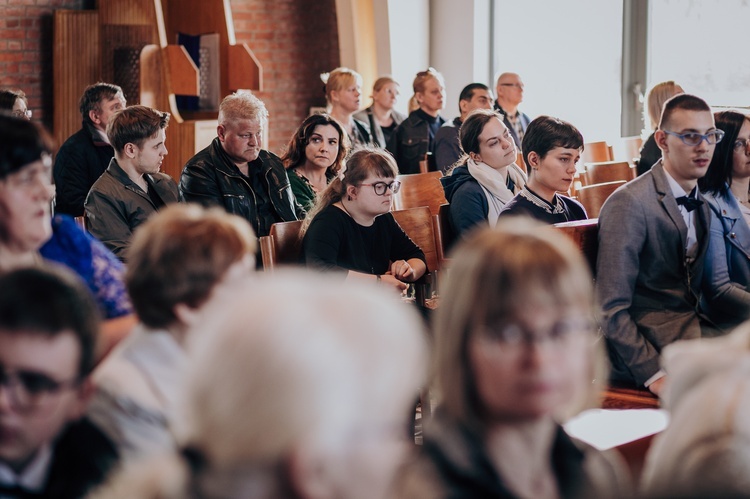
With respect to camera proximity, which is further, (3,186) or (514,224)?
(3,186)

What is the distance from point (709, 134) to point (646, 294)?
546mm

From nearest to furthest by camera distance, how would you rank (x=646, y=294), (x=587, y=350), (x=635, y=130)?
(x=587, y=350) < (x=646, y=294) < (x=635, y=130)

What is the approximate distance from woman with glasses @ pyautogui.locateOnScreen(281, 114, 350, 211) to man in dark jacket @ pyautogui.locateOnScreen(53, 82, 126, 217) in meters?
1.08

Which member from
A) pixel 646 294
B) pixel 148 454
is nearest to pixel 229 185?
pixel 646 294

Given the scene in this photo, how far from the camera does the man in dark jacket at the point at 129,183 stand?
4.03m

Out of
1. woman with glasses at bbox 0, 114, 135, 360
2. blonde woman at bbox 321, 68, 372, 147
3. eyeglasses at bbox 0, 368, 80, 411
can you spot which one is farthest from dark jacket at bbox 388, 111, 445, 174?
eyeglasses at bbox 0, 368, 80, 411

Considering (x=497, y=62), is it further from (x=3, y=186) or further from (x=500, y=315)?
(x=500, y=315)

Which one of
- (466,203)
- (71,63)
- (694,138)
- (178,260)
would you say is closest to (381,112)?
(71,63)

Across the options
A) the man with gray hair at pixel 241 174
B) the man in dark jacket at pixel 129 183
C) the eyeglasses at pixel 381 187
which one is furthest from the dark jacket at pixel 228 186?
the eyeglasses at pixel 381 187

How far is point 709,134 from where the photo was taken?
3.00 meters

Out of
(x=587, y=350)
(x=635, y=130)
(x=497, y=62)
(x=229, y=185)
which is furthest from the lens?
(x=497, y=62)

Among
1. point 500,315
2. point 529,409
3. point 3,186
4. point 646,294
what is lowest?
point 646,294

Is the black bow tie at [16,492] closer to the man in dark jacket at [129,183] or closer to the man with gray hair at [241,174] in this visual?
the man in dark jacket at [129,183]

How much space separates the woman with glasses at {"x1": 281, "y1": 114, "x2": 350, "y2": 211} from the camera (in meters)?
4.86
